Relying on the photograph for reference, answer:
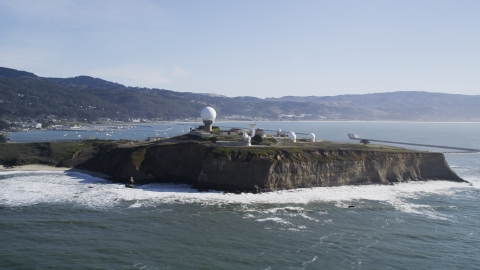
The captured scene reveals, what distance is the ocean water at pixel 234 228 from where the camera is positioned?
26188mm

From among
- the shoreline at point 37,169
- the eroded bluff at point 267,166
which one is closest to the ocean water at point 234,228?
the eroded bluff at point 267,166

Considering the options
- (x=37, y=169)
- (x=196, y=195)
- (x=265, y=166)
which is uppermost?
(x=265, y=166)

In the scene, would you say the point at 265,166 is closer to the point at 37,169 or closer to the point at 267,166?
the point at 267,166

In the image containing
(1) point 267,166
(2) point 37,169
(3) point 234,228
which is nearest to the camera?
(3) point 234,228

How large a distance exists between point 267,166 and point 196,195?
9.42 metres

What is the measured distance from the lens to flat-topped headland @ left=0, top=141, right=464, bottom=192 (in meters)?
48.4

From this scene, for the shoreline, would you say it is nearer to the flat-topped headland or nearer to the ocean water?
the flat-topped headland

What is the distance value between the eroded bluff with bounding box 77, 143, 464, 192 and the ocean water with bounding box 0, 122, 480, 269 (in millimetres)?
2384

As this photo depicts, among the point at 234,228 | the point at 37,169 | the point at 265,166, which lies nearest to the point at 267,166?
the point at 265,166

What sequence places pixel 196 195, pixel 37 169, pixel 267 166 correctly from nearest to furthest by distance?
pixel 196 195
pixel 267 166
pixel 37 169

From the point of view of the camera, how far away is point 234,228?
32812 millimetres

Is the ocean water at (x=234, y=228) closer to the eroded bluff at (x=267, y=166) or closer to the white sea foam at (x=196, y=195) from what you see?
the white sea foam at (x=196, y=195)

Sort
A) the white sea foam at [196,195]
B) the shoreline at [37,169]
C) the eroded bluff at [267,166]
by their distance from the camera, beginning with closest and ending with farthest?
1. the white sea foam at [196,195]
2. the eroded bluff at [267,166]
3. the shoreline at [37,169]

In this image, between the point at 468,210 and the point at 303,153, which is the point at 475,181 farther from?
the point at 303,153
